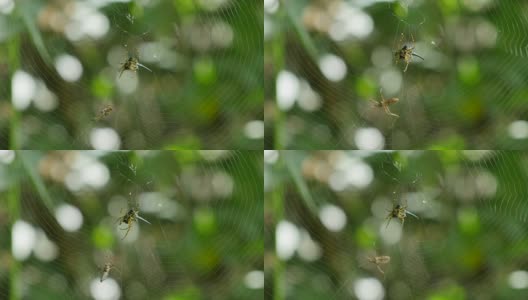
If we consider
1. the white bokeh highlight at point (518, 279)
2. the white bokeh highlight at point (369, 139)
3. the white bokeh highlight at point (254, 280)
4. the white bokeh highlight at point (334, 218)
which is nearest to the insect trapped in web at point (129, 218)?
the white bokeh highlight at point (254, 280)

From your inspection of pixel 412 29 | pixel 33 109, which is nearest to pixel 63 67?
pixel 33 109

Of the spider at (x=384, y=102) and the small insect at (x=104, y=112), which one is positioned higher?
the spider at (x=384, y=102)

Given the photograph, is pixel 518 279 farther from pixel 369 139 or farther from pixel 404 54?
pixel 404 54

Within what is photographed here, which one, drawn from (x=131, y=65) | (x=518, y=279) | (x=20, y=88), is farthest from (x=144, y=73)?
(x=518, y=279)

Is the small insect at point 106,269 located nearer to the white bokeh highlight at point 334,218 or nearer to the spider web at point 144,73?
the spider web at point 144,73

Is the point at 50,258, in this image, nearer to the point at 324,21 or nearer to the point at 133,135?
the point at 133,135

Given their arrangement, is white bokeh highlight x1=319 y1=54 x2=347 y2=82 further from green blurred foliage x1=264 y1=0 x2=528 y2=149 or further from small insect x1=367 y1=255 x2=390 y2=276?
small insect x1=367 y1=255 x2=390 y2=276

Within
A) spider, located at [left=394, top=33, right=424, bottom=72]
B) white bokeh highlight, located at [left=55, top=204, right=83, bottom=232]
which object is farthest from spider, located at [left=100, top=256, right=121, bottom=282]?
spider, located at [left=394, top=33, right=424, bottom=72]
